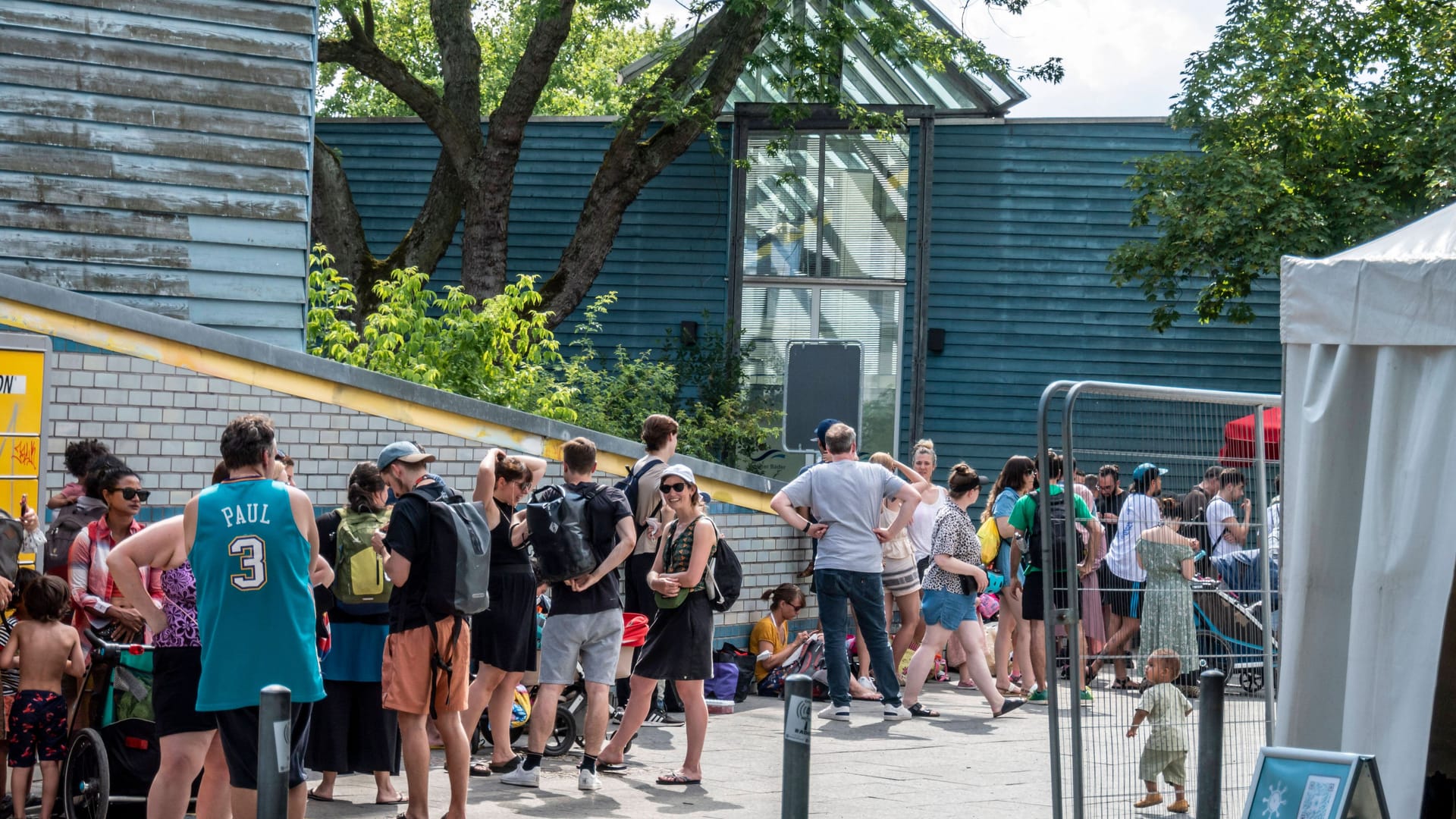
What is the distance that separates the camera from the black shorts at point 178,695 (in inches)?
233

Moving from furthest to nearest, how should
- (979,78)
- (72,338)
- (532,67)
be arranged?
(979,78)
(532,67)
(72,338)

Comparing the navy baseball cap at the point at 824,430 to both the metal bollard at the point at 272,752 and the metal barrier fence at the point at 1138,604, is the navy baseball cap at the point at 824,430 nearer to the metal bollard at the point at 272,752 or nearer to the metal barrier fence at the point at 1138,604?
the metal barrier fence at the point at 1138,604

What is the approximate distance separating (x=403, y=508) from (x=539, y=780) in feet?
7.12

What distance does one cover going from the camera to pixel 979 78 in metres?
20.4

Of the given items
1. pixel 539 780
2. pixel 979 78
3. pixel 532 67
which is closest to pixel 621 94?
pixel 532 67

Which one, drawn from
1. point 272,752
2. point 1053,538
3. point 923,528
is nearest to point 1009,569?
point 923,528

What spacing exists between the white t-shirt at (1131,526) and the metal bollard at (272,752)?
10.8ft

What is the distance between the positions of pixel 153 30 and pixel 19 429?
15.8ft

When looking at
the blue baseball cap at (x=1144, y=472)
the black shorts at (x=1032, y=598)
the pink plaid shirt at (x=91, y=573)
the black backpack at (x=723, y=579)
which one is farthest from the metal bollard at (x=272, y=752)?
the black shorts at (x=1032, y=598)

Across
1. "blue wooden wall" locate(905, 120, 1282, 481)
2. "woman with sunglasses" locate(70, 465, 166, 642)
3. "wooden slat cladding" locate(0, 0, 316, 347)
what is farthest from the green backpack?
"blue wooden wall" locate(905, 120, 1282, 481)

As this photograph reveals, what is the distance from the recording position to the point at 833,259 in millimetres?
20828

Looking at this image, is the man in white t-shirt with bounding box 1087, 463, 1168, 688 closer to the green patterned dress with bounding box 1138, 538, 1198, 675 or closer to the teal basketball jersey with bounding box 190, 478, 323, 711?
the green patterned dress with bounding box 1138, 538, 1198, 675

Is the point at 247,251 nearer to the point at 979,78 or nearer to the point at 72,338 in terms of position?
the point at 72,338

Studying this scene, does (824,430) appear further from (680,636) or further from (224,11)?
(224,11)
